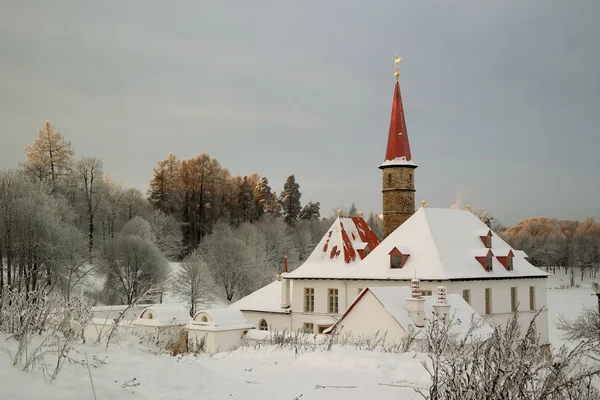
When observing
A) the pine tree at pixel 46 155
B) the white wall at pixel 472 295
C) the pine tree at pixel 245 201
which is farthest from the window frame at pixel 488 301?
the pine tree at pixel 245 201

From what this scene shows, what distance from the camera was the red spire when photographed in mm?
39925

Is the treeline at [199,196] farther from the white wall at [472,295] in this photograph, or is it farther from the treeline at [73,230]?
the white wall at [472,295]

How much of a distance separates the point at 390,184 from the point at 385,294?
1889 cm

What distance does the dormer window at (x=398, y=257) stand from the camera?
32.1 metres

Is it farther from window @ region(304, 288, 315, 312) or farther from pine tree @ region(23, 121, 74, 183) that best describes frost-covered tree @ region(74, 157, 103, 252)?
window @ region(304, 288, 315, 312)

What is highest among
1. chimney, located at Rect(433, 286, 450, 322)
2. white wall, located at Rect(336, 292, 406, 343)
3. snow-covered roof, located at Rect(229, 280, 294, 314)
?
chimney, located at Rect(433, 286, 450, 322)

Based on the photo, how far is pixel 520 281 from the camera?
3375cm

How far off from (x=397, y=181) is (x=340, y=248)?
6.79m

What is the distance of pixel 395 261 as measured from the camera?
32.3m

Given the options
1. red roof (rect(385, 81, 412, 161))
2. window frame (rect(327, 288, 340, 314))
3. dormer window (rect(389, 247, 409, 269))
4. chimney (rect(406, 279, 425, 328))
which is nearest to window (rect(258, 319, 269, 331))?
window frame (rect(327, 288, 340, 314))

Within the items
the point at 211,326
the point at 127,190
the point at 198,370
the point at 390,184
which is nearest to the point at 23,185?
the point at 211,326

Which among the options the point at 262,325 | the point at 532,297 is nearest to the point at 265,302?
the point at 262,325

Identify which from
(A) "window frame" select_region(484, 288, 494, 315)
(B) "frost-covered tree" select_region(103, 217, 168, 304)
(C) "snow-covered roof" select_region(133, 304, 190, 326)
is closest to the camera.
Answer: (C) "snow-covered roof" select_region(133, 304, 190, 326)

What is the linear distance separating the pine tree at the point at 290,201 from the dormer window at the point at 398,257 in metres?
52.7
